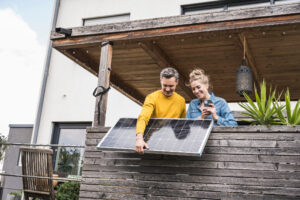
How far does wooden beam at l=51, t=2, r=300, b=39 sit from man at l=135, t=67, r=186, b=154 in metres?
0.78

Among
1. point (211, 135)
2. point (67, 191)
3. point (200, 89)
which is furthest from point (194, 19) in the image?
point (67, 191)

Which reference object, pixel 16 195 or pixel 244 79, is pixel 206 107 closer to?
pixel 244 79

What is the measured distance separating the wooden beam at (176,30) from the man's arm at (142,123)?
1026 mm

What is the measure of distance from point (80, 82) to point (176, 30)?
6.03 meters

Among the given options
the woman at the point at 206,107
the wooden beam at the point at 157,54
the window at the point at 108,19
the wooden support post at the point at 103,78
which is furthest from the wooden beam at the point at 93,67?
the window at the point at 108,19

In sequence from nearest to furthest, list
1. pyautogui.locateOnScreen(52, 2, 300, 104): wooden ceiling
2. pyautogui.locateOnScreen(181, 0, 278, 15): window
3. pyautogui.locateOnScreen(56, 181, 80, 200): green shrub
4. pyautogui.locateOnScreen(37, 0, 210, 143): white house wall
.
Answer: pyautogui.locateOnScreen(52, 2, 300, 104): wooden ceiling → pyautogui.locateOnScreen(56, 181, 80, 200): green shrub → pyautogui.locateOnScreen(181, 0, 278, 15): window → pyautogui.locateOnScreen(37, 0, 210, 143): white house wall

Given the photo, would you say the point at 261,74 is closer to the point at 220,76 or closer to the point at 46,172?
the point at 220,76

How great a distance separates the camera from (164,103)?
151 inches

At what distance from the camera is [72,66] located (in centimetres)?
1016

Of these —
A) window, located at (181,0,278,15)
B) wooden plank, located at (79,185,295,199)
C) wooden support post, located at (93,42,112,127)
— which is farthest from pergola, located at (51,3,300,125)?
window, located at (181,0,278,15)

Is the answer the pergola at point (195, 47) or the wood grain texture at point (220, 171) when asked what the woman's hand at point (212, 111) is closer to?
the wood grain texture at point (220, 171)

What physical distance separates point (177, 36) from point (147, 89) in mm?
3200

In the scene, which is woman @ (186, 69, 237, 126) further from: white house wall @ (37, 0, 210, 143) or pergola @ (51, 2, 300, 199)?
white house wall @ (37, 0, 210, 143)

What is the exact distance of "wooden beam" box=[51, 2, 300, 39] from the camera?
3.85 metres
